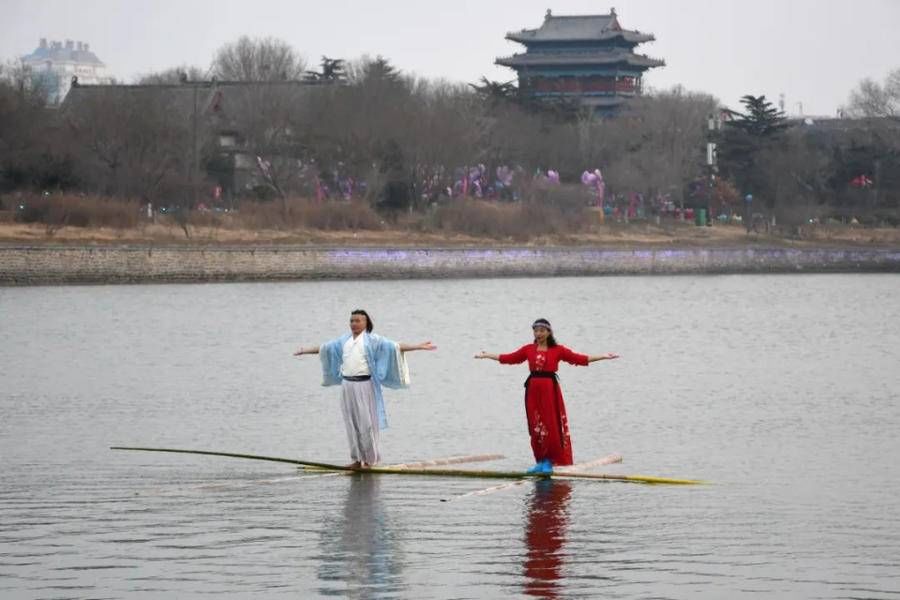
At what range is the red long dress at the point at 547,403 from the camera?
16.9 metres

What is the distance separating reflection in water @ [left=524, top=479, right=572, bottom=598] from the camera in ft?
42.2

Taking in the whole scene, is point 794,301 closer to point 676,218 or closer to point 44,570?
point 676,218

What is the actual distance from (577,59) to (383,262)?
60997mm

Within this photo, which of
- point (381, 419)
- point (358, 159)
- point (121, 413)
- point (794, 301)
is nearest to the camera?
point (381, 419)

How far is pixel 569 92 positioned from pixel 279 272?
208 ft

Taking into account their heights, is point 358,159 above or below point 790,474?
above

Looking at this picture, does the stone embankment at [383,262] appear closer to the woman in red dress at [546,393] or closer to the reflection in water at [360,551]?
the woman in red dress at [546,393]

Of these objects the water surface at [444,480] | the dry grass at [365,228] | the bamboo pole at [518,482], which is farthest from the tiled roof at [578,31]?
the bamboo pole at [518,482]

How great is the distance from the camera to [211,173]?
270 ft

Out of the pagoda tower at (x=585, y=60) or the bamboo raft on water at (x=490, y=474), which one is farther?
the pagoda tower at (x=585, y=60)

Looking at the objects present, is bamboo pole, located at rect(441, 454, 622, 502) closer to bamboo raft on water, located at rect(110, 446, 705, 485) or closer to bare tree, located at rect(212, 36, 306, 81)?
bamboo raft on water, located at rect(110, 446, 705, 485)

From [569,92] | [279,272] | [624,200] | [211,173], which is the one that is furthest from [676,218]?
[569,92]

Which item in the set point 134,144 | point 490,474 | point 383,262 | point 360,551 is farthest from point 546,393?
point 134,144

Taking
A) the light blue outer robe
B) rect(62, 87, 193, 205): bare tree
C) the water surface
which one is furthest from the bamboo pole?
rect(62, 87, 193, 205): bare tree
